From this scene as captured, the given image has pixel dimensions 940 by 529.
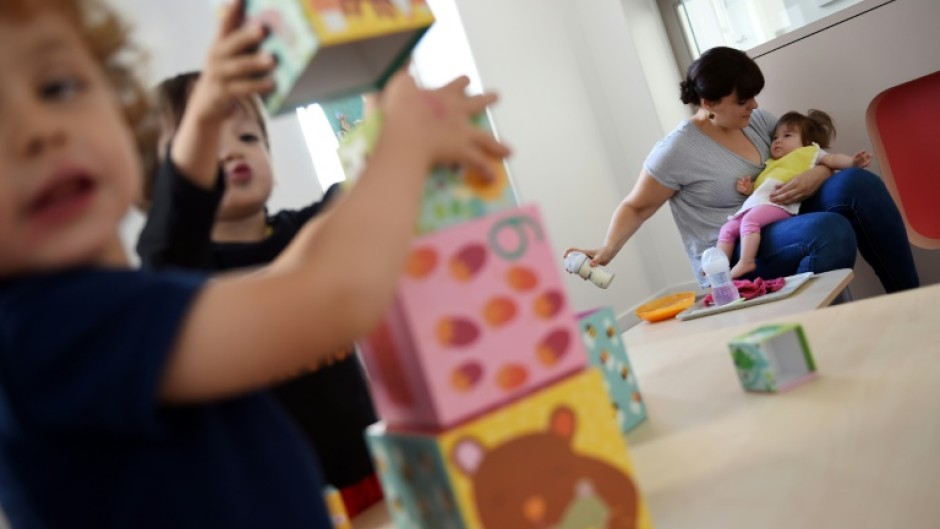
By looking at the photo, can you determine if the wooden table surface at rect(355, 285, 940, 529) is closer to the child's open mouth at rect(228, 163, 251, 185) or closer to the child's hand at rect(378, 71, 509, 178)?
the child's hand at rect(378, 71, 509, 178)

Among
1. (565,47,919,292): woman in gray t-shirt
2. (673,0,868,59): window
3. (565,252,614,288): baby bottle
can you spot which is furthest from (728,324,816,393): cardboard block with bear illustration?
(673,0,868,59): window

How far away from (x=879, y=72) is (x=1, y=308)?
223 cm

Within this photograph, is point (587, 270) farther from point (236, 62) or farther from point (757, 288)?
point (236, 62)

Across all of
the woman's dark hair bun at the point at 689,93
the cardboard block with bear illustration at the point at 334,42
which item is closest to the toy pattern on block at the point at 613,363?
the cardboard block with bear illustration at the point at 334,42

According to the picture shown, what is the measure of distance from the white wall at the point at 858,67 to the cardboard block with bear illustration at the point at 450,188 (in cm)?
190

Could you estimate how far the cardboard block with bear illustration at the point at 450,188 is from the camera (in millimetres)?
508

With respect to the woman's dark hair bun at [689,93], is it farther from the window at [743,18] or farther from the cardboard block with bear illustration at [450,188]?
the cardboard block with bear illustration at [450,188]

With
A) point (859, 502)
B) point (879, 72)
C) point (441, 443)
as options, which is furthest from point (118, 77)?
point (879, 72)

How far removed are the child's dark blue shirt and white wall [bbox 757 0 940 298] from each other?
2.09m

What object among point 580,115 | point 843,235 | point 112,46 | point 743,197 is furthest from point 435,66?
point 112,46

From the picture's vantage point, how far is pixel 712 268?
4.42 feet

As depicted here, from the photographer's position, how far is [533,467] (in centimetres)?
50

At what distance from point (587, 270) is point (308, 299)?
1.23 metres

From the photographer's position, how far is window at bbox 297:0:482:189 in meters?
2.29
